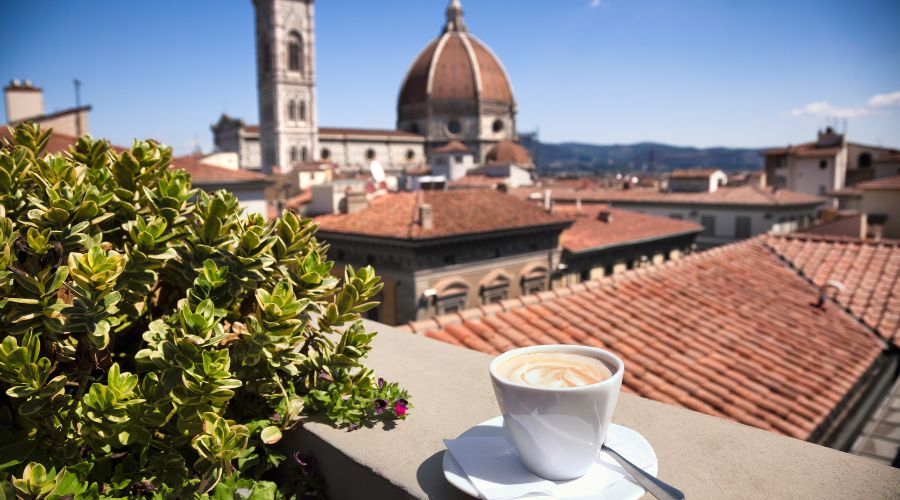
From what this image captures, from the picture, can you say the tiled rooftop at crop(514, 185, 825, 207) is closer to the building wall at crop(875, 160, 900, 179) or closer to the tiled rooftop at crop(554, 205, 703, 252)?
the tiled rooftop at crop(554, 205, 703, 252)

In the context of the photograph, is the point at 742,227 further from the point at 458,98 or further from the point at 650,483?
the point at 458,98

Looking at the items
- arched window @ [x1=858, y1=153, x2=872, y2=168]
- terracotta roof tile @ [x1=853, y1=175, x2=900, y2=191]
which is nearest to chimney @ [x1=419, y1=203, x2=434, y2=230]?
terracotta roof tile @ [x1=853, y1=175, x2=900, y2=191]

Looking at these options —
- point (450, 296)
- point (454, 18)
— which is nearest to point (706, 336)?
point (450, 296)

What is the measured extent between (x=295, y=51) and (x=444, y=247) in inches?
2619

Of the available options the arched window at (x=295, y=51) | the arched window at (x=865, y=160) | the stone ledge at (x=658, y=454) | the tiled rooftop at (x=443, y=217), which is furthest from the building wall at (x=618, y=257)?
the arched window at (x=295, y=51)

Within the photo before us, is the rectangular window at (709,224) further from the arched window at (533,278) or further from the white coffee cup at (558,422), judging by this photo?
the white coffee cup at (558,422)

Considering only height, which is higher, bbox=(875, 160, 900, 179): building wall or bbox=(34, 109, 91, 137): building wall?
bbox=(34, 109, 91, 137): building wall

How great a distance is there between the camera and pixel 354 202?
21.9 m

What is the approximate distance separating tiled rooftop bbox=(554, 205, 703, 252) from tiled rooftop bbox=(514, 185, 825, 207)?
5677 mm

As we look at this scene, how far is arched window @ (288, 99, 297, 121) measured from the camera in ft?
250

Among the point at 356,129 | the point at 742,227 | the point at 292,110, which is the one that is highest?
the point at 292,110

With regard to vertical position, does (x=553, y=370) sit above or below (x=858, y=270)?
above

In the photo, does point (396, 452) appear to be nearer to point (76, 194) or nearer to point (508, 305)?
point (76, 194)

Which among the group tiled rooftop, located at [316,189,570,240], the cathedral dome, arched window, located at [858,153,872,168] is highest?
the cathedral dome
